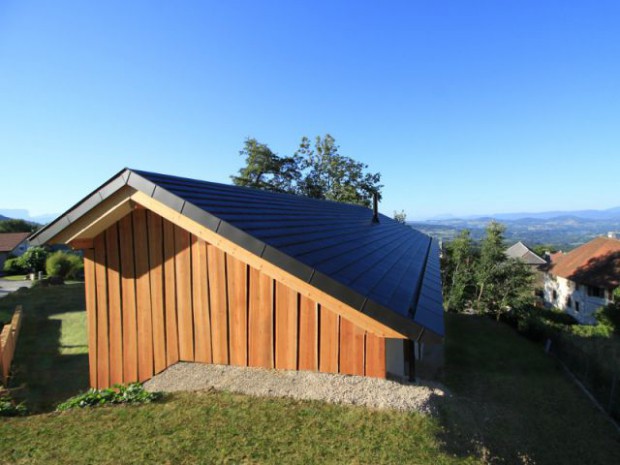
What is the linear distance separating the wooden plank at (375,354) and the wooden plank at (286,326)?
1214mm

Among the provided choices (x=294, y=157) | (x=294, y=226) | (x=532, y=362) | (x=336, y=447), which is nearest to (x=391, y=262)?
(x=294, y=226)

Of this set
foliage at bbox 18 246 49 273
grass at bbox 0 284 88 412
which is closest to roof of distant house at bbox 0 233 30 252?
foliage at bbox 18 246 49 273

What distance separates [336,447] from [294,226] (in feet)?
12.3

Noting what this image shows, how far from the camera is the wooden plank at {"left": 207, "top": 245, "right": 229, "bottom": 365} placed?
5.75 meters

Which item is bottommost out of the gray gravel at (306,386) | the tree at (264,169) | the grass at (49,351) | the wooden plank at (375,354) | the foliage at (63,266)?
the grass at (49,351)

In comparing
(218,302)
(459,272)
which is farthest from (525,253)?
(218,302)

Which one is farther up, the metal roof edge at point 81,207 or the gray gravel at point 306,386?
the metal roof edge at point 81,207

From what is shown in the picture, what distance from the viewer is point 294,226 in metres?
6.44

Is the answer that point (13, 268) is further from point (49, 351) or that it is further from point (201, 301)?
point (201, 301)

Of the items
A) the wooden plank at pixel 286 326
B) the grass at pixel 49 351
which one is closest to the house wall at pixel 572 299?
the wooden plank at pixel 286 326

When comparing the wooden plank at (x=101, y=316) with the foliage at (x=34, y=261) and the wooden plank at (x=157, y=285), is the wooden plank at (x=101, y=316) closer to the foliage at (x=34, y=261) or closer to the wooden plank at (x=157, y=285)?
the wooden plank at (x=157, y=285)

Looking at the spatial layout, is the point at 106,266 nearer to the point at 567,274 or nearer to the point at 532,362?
the point at 532,362

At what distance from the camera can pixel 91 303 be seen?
648cm

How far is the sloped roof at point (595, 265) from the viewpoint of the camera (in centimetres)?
2331
